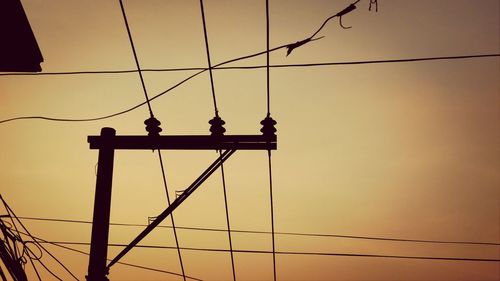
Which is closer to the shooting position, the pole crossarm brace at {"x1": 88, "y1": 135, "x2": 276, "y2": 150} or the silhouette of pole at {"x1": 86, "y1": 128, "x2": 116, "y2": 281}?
the silhouette of pole at {"x1": 86, "y1": 128, "x2": 116, "y2": 281}

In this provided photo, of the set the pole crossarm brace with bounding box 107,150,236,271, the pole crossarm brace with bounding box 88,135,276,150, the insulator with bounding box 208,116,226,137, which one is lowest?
the pole crossarm brace with bounding box 107,150,236,271

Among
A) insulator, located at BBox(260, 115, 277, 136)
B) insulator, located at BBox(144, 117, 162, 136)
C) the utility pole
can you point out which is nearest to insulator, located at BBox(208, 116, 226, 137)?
the utility pole

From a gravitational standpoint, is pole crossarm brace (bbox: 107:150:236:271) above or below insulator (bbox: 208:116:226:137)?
below

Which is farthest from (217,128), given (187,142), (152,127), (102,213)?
(102,213)

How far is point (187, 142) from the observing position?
6.70m

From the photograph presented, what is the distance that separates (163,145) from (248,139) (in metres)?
1.20

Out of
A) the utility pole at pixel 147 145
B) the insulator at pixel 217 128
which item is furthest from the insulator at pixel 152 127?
the insulator at pixel 217 128

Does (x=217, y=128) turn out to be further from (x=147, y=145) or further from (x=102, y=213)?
(x=102, y=213)

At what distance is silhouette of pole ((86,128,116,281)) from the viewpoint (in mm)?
Answer: 6324

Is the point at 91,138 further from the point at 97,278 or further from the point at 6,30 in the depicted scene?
the point at 6,30

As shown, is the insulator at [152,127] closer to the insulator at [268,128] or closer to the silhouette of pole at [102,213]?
the silhouette of pole at [102,213]

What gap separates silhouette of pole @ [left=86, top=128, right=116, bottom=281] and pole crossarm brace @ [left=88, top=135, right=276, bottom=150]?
3.5 inches

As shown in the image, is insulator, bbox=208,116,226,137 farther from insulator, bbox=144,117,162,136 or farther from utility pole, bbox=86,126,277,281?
insulator, bbox=144,117,162,136

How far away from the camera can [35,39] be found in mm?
10203
